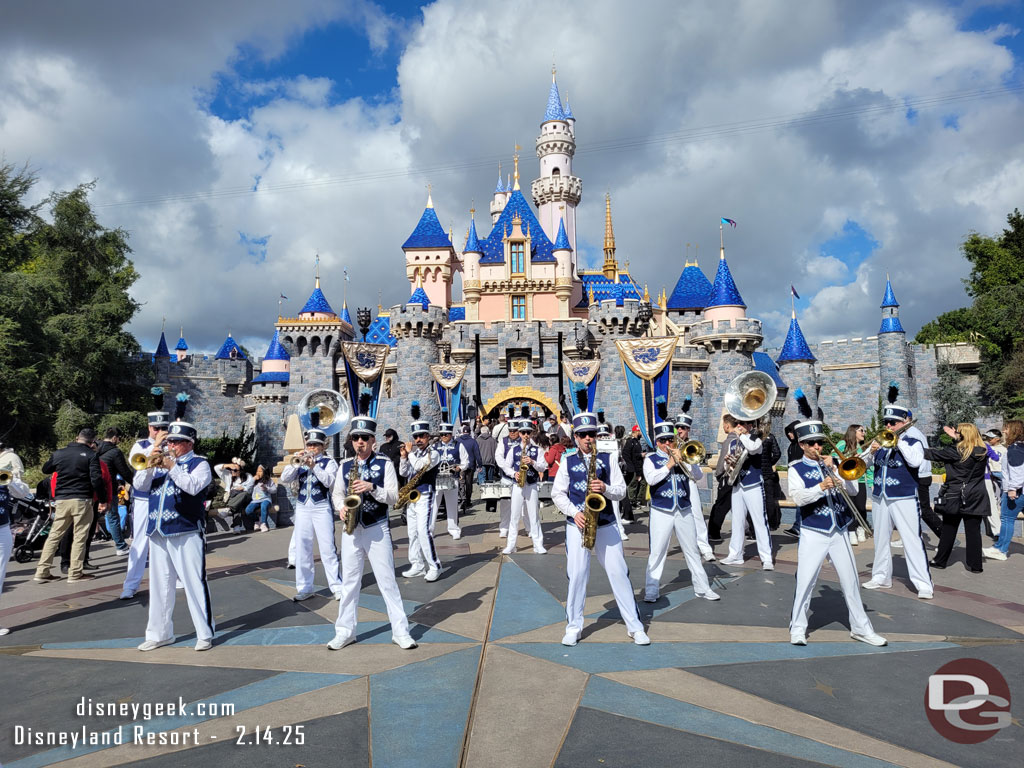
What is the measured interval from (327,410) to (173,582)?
Result: 18.4 ft

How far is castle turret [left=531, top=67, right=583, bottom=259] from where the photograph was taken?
41375 millimetres

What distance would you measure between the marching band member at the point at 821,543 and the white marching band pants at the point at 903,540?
1663 mm

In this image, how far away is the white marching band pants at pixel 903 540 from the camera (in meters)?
6.18

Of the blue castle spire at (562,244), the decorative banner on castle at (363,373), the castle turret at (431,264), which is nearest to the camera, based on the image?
the decorative banner on castle at (363,373)

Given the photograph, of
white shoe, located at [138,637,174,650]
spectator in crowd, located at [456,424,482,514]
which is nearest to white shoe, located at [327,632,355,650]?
white shoe, located at [138,637,174,650]

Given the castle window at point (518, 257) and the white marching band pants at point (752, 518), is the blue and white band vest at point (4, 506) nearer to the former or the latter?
the white marching band pants at point (752, 518)

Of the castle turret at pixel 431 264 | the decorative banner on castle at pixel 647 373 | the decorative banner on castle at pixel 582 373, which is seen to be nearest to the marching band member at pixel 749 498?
the decorative banner on castle at pixel 647 373

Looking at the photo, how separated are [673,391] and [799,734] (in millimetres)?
25637

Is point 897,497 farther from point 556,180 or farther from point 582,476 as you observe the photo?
point 556,180

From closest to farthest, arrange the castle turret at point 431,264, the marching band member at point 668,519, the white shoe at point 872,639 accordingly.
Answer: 1. the white shoe at point 872,639
2. the marching band member at point 668,519
3. the castle turret at point 431,264

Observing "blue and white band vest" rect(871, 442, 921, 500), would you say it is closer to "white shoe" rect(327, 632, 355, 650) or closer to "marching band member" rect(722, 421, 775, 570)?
"marching band member" rect(722, 421, 775, 570)

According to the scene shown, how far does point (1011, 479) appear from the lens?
7.65 meters

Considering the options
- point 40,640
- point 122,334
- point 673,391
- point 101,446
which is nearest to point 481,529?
point 101,446

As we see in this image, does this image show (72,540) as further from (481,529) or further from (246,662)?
(481,529)
